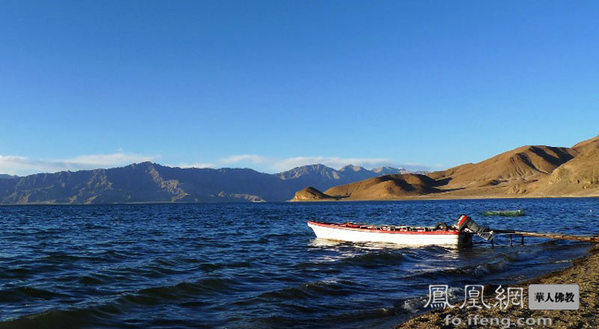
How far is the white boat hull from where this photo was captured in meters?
34.0

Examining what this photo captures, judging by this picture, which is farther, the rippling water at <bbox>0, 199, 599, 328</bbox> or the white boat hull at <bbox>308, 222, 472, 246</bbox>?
the white boat hull at <bbox>308, 222, 472, 246</bbox>

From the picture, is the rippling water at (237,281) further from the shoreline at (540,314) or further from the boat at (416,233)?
the shoreline at (540,314)

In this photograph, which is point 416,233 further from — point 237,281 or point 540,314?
point 540,314

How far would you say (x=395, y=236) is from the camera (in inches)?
1442

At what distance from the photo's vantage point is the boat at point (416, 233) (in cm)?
3394

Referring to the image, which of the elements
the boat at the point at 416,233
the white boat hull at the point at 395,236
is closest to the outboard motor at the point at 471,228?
the boat at the point at 416,233

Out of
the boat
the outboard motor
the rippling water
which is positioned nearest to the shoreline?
the rippling water

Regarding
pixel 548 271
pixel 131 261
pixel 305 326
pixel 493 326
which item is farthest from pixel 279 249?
pixel 493 326

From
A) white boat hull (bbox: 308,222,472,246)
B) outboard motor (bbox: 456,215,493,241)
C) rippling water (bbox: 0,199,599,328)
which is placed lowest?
rippling water (bbox: 0,199,599,328)

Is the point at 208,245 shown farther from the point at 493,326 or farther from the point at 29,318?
the point at 493,326

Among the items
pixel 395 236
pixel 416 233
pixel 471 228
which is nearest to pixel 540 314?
pixel 471 228

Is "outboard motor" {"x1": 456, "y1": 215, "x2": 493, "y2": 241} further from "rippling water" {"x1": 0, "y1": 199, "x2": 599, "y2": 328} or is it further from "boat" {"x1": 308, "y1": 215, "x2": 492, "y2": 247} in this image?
"rippling water" {"x1": 0, "y1": 199, "x2": 599, "y2": 328}

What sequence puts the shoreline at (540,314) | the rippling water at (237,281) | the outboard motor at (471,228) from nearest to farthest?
the shoreline at (540,314) < the rippling water at (237,281) < the outboard motor at (471,228)

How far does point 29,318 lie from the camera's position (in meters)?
14.5
